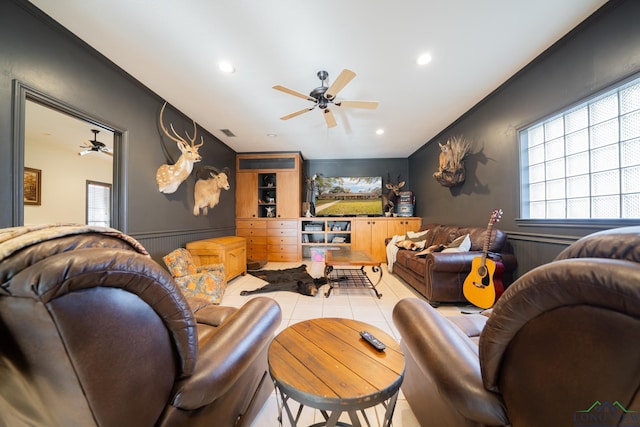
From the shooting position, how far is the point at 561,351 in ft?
1.75

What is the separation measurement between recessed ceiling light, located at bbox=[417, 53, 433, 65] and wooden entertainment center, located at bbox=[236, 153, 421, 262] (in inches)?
126

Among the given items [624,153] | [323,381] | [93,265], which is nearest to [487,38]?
[624,153]

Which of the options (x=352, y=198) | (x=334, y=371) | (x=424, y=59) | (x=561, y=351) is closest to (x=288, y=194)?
(x=352, y=198)

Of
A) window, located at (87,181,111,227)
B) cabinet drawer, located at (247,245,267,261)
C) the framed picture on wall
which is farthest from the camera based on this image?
cabinet drawer, located at (247,245,267,261)

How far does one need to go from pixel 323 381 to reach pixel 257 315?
449 millimetres

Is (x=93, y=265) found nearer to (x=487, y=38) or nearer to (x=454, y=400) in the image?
(x=454, y=400)

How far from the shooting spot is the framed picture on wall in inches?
139

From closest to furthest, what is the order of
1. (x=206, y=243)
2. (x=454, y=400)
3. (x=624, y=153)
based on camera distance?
1. (x=454, y=400)
2. (x=624, y=153)
3. (x=206, y=243)

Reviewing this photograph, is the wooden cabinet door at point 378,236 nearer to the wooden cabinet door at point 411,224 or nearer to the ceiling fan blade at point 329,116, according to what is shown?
the wooden cabinet door at point 411,224

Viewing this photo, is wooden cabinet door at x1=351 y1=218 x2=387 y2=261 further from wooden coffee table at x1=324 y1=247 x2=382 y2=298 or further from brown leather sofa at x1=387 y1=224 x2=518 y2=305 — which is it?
brown leather sofa at x1=387 y1=224 x2=518 y2=305

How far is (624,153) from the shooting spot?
166 centimetres

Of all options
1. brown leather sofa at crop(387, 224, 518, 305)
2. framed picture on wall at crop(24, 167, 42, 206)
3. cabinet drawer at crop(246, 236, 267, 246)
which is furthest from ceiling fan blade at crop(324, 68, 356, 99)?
framed picture on wall at crop(24, 167, 42, 206)

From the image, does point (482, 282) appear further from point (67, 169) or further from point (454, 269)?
point (67, 169)

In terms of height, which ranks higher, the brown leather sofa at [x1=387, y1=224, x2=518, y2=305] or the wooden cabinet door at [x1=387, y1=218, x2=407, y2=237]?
the wooden cabinet door at [x1=387, y1=218, x2=407, y2=237]
